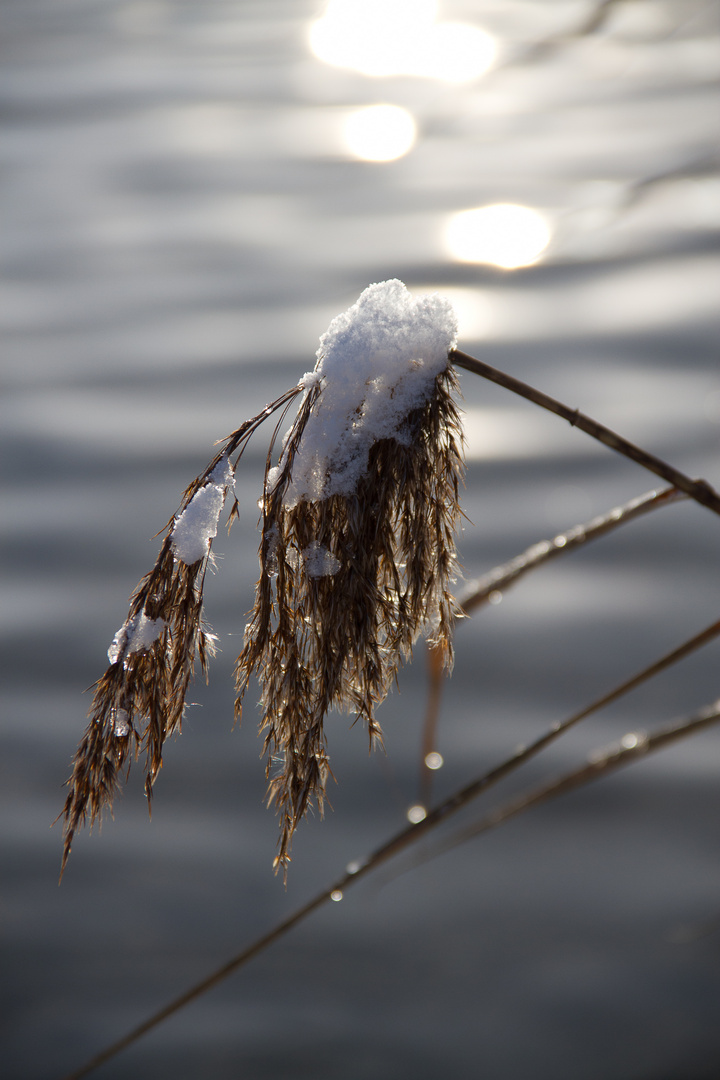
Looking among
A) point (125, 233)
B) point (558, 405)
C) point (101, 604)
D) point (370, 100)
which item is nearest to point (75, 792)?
point (558, 405)

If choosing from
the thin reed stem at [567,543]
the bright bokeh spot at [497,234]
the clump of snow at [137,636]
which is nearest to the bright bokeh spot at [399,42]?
the bright bokeh spot at [497,234]

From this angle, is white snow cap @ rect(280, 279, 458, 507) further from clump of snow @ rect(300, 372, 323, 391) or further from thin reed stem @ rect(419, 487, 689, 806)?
thin reed stem @ rect(419, 487, 689, 806)

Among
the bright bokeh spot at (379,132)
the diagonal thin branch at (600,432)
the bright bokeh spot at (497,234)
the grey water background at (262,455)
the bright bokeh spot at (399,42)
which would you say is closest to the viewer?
the diagonal thin branch at (600,432)

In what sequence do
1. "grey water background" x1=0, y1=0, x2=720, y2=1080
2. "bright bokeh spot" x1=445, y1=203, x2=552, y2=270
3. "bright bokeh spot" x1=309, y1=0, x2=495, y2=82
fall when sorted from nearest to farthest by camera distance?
"grey water background" x1=0, y1=0, x2=720, y2=1080 → "bright bokeh spot" x1=445, y1=203, x2=552, y2=270 → "bright bokeh spot" x1=309, y1=0, x2=495, y2=82

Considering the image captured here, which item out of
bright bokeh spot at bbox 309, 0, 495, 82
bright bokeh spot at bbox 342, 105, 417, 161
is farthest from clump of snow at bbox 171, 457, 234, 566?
bright bokeh spot at bbox 309, 0, 495, 82

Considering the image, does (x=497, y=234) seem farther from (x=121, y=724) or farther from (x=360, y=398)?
(x=121, y=724)

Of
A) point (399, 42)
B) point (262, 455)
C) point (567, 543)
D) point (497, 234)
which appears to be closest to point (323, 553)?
point (567, 543)

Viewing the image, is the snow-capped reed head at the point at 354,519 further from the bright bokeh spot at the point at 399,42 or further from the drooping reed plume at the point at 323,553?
the bright bokeh spot at the point at 399,42
